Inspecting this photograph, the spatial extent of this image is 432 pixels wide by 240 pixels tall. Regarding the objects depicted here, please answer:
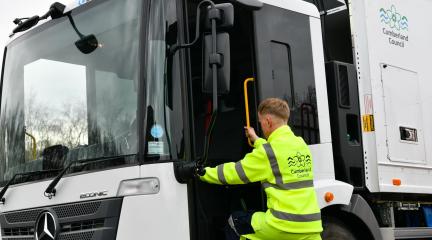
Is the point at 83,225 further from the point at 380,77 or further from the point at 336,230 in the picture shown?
the point at 380,77

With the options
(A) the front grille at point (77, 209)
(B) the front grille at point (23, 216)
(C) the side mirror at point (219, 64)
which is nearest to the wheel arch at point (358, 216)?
(C) the side mirror at point (219, 64)

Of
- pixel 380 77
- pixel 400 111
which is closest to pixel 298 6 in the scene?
pixel 380 77

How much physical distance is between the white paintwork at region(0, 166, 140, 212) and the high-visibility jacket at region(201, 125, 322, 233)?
54 cm

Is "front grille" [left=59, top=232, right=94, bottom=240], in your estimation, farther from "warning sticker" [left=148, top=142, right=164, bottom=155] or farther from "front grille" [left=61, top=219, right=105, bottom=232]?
"warning sticker" [left=148, top=142, right=164, bottom=155]

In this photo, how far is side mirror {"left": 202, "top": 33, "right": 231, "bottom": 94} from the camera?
12.5 ft

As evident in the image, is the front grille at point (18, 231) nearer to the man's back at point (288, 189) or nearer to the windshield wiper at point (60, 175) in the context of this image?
the windshield wiper at point (60, 175)

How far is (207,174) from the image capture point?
12.6 feet

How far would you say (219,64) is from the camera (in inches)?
150

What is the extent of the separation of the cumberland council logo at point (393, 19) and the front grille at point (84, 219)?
9.16 feet

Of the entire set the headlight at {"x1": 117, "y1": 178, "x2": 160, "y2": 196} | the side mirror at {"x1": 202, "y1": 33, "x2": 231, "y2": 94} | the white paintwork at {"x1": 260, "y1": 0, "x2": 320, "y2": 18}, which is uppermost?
the white paintwork at {"x1": 260, "y1": 0, "x2": 320, "y2": 18}

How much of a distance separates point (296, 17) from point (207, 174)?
59.7 inches

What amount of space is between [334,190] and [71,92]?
76.1 inches

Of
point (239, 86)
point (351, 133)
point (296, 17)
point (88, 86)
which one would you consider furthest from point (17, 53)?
point (351, 133)

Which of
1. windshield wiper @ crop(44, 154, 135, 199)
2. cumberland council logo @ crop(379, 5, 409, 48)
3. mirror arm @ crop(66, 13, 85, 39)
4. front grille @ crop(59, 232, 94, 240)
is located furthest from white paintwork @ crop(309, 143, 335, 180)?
mirror arm @ crop(66, 13, 85, 39)
